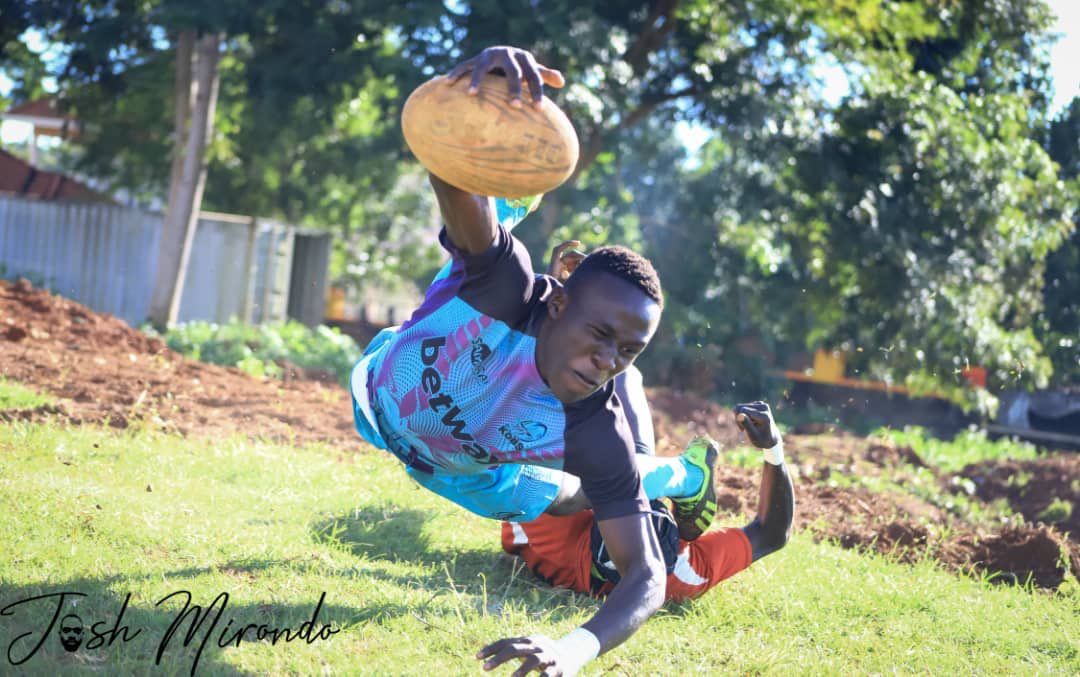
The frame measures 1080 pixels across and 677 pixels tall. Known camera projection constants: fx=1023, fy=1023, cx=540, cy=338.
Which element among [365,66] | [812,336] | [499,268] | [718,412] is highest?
[365,66]

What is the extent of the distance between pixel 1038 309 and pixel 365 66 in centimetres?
879

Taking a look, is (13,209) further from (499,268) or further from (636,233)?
(499,268)

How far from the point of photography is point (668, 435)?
9094mm

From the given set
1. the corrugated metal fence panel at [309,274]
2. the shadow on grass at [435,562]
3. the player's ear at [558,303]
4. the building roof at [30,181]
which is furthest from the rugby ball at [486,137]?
the building roof at [30,181]

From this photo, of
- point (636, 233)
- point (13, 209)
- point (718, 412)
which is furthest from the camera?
point (636, 233)

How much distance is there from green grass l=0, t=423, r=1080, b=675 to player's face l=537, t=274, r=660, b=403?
97cm

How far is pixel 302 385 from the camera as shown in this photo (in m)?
9.10

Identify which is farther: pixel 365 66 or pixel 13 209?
pixel 13 209

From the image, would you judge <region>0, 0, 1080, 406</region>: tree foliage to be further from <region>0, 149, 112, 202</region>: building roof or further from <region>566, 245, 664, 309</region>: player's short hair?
<region>0, 149, 112, 202</region>: building roof

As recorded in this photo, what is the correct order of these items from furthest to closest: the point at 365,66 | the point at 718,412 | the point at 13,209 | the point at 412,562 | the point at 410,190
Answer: the point at 410,190, the point at 13,209, the point at 365,66, the point at 718,412, the point at 412,562

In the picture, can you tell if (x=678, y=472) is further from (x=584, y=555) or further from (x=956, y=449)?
(x=956, y=449)

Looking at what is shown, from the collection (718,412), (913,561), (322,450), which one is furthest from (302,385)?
(913,561)

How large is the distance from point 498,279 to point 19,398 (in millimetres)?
4215

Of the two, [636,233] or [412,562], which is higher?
[636,233]
